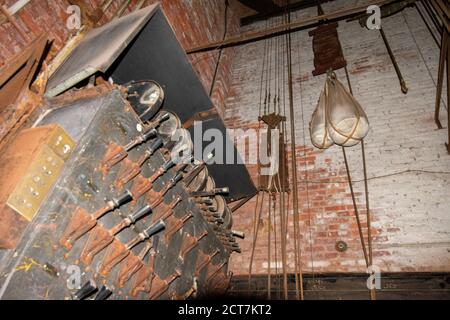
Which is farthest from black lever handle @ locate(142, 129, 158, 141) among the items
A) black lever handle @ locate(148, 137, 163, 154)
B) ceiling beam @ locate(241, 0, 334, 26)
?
ceiling beam @ locate(241, 0, 334, 26)

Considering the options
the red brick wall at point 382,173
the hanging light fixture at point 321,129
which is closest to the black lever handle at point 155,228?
the red brick wall at point 382,173

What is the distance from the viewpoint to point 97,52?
6.59 ft

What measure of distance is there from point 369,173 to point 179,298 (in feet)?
8.86

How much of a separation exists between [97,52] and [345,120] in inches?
105

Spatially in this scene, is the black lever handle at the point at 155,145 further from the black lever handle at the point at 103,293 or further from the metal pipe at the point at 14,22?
the metal pipe at the point at 14,22

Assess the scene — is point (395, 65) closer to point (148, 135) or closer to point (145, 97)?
point (145, 97)

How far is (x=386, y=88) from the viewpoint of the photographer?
4.21 meters

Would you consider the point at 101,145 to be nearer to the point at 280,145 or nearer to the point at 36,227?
the point at 36,227

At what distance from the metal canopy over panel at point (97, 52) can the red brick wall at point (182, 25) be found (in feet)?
0.87

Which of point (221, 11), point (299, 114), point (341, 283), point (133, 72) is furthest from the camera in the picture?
point (221, 11)

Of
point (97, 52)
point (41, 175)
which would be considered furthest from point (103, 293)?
point (97, 52)

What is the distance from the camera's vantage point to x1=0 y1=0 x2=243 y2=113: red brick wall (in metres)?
2.11

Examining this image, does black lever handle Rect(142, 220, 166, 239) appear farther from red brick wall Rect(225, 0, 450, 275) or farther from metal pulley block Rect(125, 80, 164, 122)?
red brick wall Rect(225, 0, 450, 275)

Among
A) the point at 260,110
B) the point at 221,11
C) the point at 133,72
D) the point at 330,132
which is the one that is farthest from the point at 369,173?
the point at 221,11
